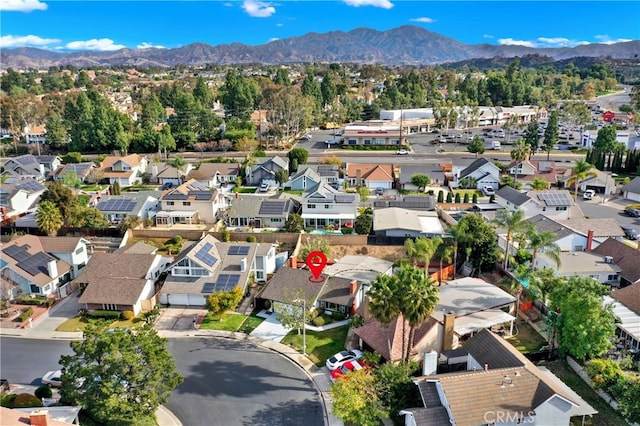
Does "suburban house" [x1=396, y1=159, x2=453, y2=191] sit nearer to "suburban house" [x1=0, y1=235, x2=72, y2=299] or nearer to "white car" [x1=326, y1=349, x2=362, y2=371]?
"white car" [x1=326, y1=349, x2=362, y2=371]

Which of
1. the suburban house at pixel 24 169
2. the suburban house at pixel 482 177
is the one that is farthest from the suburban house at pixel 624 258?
the suburban house at pixel 24 169

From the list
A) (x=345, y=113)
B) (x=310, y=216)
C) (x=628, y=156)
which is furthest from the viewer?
(x=345, y=113)

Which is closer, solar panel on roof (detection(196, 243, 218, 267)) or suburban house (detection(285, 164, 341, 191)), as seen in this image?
solar panel on roof (detection(196, 243, 218, 267))

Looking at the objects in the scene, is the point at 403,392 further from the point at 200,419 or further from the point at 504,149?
the point at 504,149

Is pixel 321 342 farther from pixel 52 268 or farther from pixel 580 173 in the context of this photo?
pixel 580 173

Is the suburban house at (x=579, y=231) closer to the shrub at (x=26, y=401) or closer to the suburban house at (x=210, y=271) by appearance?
the suburban house at (x=210, y=271)

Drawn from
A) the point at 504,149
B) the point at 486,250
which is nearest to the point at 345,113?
the point at 504,149

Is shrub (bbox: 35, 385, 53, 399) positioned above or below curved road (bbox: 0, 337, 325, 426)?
above

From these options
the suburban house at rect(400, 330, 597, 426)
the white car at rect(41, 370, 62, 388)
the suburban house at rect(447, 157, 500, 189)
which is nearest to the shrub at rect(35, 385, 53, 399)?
the white car at rect(41, 370, 62, 388)
